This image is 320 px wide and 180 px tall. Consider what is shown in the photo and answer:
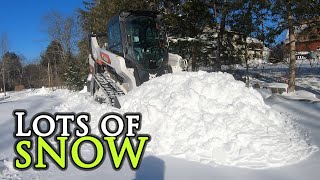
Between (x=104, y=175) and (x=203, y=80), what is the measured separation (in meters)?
3.46

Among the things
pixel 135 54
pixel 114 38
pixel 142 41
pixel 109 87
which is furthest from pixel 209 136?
pixel 114 38

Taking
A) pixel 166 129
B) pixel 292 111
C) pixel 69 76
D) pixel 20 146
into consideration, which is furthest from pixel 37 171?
pixel 69 76

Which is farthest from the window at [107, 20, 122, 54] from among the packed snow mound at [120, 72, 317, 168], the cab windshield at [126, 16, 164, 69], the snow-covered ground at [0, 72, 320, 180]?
the packed snow mound at [120, 72, 317, 168]

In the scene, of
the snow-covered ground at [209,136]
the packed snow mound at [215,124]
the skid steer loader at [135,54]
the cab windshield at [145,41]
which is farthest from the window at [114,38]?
the packed snow mound at [215,124]

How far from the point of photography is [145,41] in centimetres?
913

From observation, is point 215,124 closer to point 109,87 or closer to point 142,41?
point 142,41

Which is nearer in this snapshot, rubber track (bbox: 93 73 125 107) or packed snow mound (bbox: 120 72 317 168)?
packed snow mound (bbox: 120 72 317 168)

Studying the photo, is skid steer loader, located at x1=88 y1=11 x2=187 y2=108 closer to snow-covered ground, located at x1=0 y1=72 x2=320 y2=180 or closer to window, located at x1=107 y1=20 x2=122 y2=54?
window, located at x1=107 y1=20 x2=122 y2=54

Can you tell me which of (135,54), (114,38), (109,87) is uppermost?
(114,38)

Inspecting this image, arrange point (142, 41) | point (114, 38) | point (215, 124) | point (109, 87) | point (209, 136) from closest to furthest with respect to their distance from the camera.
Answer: point (209, 136)
point (215, 124)
point (142, 41)
point (109, 87)
point (114, 38)

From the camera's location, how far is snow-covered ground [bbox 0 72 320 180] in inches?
176

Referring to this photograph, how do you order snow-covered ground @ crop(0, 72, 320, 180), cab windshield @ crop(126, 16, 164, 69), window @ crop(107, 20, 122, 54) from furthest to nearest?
window @ crop(107, 20, 122, 54)
cab windshield @ crop(126, 16, 164, 69)
snow-covered ground @ crop(0, 72, 320, 180)

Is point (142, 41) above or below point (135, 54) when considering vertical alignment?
above

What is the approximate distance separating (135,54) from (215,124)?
380 centimetres
